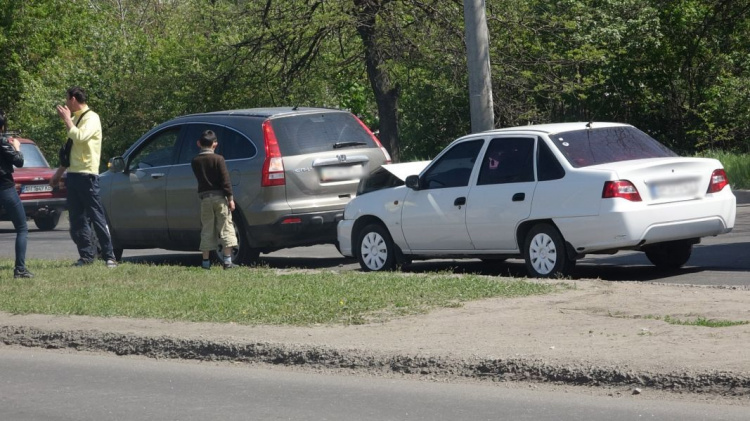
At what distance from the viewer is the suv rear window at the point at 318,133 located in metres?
13.5

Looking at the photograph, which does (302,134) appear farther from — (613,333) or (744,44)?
(744,44)

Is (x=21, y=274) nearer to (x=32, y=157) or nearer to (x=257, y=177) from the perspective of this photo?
(x=257, y=177)

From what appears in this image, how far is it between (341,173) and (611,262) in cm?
335

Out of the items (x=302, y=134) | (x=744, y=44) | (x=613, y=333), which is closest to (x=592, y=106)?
(x=744, y=44)

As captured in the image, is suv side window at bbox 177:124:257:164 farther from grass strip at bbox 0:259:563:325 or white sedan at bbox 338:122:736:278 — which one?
grass strip at bbox 0:259:563:325

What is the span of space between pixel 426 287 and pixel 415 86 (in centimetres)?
1731

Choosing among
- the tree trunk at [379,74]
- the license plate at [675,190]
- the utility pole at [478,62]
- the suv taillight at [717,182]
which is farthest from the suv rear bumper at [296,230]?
the tree trunk at [379,74]

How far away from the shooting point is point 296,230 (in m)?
13.3

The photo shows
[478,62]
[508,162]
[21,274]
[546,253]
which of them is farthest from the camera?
[478,62]

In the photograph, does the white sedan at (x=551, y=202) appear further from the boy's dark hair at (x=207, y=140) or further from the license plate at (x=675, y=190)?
the boy's dark hair at (x=207, y=140)

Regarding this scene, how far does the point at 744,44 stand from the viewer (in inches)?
1062

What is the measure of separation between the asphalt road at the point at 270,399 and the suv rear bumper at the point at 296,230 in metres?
4.99

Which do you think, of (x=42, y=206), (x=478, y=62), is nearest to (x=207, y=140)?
(x=478, y=62)

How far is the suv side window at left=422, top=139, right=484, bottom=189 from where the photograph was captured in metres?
12.1
